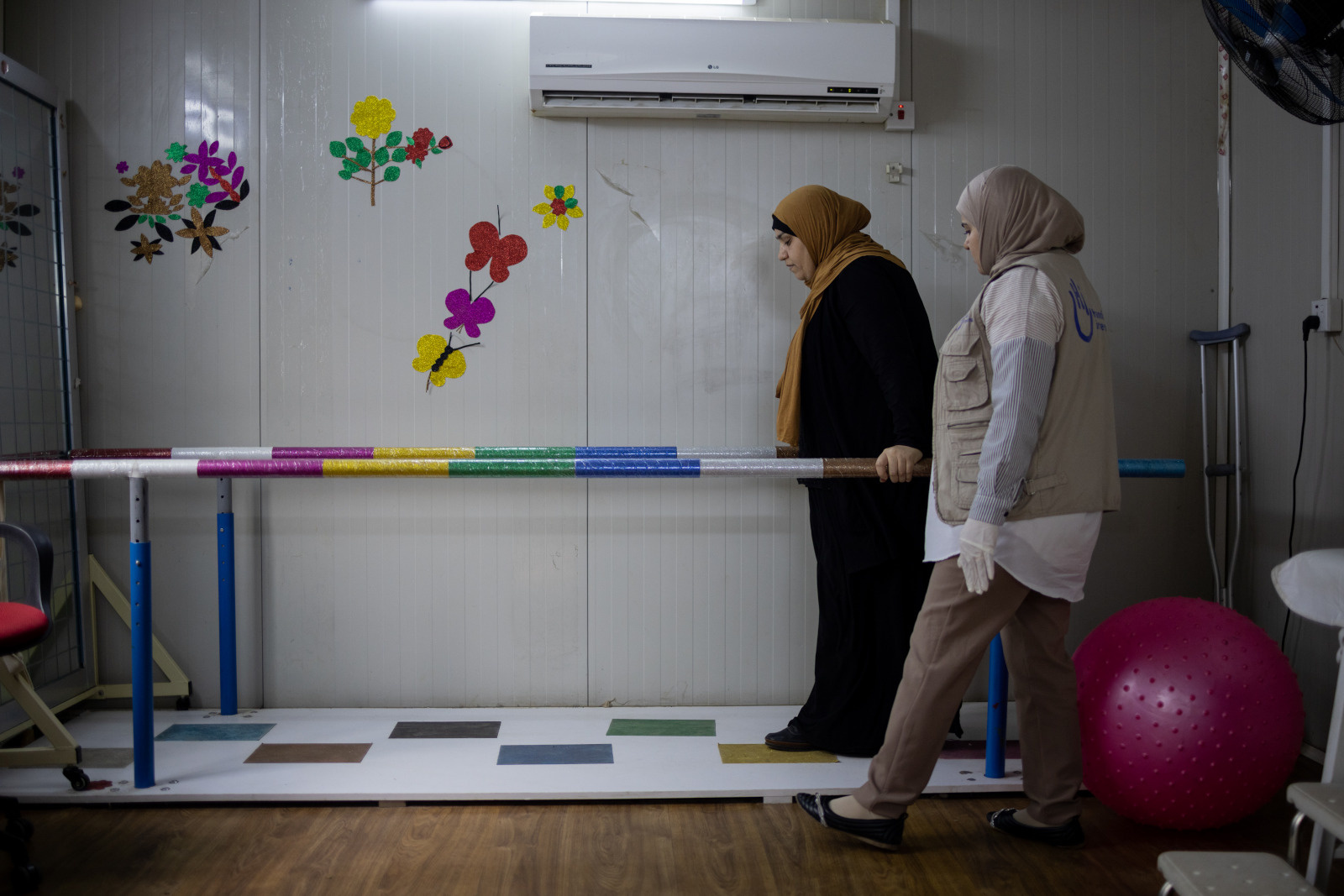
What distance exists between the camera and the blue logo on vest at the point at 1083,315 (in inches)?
65.2

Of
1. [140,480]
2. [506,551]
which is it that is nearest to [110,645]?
[140,480]

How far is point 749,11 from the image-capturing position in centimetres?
272

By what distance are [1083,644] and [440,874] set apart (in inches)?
57.1

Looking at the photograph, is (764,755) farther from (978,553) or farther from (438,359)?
(438,359)

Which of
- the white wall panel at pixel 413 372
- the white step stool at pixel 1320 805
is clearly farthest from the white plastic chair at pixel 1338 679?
the white wall panel at pixel 413 372

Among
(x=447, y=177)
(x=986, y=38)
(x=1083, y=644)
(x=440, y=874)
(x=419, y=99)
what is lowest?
(x=440, y=874)

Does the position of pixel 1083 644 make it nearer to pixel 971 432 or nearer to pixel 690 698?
pixel 971 432

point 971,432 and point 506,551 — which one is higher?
point 971,432

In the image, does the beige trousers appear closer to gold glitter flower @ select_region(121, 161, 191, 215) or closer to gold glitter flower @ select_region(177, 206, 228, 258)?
gold glitter flower @ select_region(177, 206, 228, 258)

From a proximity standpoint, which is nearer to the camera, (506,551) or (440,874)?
(440,874)

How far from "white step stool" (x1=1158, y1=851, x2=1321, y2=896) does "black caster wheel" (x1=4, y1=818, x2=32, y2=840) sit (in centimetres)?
203

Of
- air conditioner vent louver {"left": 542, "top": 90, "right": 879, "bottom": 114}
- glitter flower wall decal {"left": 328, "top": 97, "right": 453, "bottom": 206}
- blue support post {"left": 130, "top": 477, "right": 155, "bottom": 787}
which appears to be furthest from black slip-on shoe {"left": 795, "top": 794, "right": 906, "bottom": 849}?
glitter flower wall decal {"left": 328, "top": 97, "right": 453, "bottom": 206}

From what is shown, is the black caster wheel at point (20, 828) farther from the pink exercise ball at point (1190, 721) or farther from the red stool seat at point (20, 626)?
the pink exercise ball at point (1190, 721)

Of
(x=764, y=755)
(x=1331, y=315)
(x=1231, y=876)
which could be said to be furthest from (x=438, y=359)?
(x=1331, y=315)
